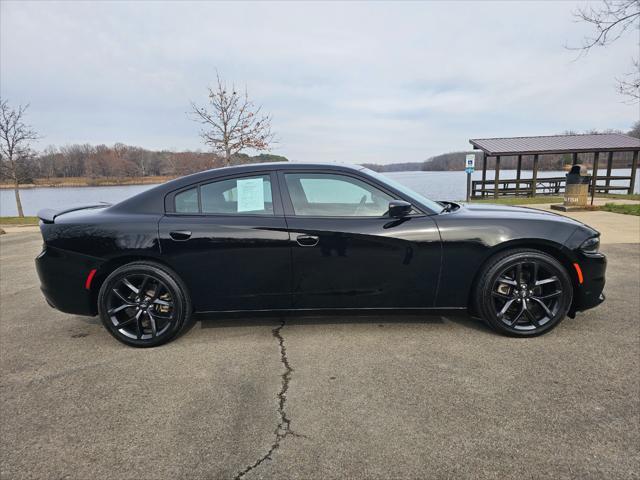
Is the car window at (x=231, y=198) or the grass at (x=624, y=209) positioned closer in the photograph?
the car window at (x=231, y=198)

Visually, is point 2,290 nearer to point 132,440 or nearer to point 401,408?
point 132,440

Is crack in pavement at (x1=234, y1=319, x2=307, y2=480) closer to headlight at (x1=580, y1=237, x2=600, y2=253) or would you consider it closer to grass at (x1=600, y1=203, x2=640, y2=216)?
headlight at (x1=580, y1=237, x2=600, y2=253)

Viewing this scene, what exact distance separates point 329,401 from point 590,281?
241 cm

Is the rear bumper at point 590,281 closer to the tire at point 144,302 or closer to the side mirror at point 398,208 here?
the side mirror at point 398,208

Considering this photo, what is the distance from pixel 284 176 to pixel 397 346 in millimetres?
1706

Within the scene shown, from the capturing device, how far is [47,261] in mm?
3018

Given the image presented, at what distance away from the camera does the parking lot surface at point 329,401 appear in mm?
1740

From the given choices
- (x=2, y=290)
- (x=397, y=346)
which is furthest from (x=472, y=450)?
(x=2, y=290)

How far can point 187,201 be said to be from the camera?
304 centimetres

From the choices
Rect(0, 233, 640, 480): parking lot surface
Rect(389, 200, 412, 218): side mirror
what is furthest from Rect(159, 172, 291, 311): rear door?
Rect(389, 200, 412, 218): side mirror

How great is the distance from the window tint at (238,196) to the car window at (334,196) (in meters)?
0.22

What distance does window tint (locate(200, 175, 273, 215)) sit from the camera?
3023mm

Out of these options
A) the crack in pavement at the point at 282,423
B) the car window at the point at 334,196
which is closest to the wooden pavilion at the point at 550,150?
the car window at the point at 334,196

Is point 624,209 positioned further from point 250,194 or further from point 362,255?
point 250,194
